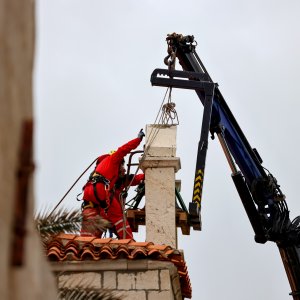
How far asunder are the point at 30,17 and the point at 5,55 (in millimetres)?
438

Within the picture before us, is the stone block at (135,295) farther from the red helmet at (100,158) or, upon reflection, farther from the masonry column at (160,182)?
the red helmet at (100,158)

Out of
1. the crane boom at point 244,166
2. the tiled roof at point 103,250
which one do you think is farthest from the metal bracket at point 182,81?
the tiled roof at point 103,250

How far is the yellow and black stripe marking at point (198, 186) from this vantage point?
15.2 metres

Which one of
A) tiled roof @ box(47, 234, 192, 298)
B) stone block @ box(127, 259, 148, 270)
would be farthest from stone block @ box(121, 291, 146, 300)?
tiled roof @ box(47, 234, 192, 298)

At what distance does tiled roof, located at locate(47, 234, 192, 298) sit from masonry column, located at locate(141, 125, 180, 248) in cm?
116

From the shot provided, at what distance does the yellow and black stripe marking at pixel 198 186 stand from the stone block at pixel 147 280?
3719 millimetres

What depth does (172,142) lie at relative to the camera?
13594 mm

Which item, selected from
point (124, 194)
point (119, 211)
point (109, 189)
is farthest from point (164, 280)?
point (109, 189)

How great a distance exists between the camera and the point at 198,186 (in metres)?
15.8

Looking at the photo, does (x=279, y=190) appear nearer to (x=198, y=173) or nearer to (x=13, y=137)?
(x=198, y=173)

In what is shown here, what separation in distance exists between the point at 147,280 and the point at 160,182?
2.15 m

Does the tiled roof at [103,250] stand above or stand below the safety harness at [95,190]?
below

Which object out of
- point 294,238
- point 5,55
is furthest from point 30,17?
point 294,238

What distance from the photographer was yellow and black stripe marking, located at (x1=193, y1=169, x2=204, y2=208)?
1525 centimetres
